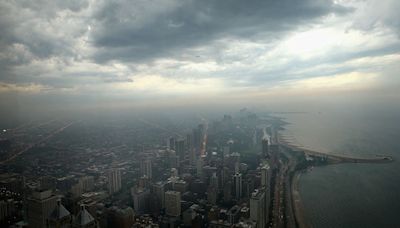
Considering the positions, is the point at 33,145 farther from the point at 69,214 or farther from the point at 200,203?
the point at 200,203

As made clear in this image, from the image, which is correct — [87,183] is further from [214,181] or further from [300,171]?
[300,171]

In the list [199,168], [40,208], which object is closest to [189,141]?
[199,168]

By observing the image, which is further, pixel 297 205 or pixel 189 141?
pixel 189 141

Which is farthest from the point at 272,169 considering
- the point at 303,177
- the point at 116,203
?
the point at 116,203

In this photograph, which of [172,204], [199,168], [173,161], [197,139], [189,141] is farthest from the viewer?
[197,139]

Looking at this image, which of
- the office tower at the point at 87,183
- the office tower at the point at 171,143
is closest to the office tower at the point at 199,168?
the office tower at the point at 171,143
